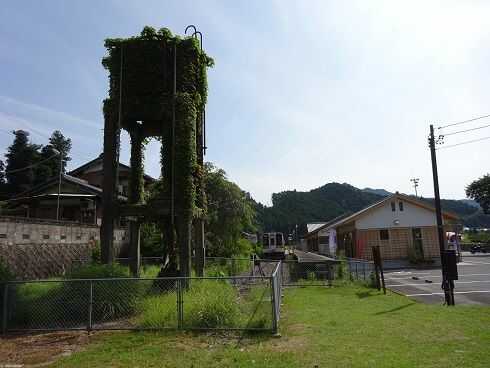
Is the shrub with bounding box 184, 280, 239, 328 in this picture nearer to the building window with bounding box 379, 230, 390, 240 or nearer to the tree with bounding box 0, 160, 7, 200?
the building window with bounding box 379, 230, 390, 240

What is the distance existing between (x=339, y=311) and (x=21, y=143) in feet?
190

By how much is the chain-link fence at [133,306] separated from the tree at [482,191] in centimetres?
10355

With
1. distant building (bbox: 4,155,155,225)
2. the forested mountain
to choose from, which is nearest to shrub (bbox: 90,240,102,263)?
distant building (bbox: 4,155,155,225)

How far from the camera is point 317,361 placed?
21.1 feet

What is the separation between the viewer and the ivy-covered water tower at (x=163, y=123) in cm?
1330

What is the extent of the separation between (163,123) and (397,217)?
1102 inches

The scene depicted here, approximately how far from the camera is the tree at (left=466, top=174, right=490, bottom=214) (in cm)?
9619

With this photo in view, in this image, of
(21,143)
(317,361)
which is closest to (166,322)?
(317,361)

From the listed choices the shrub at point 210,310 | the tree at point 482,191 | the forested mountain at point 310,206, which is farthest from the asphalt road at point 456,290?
the forested mountain at point 310,206

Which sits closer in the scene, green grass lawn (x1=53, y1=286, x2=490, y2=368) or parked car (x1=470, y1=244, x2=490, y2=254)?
green grass lawn (x1=53, y1=286, x2=490, y2=368)

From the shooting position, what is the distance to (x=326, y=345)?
24.2 feet

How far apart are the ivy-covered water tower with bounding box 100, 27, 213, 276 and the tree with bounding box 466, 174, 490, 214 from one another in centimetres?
10006

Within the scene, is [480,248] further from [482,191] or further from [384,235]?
[482,191]

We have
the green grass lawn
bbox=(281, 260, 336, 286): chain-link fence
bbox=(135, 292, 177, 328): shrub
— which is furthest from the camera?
bbox=(281, 260, 336, 286): chain-link fence
